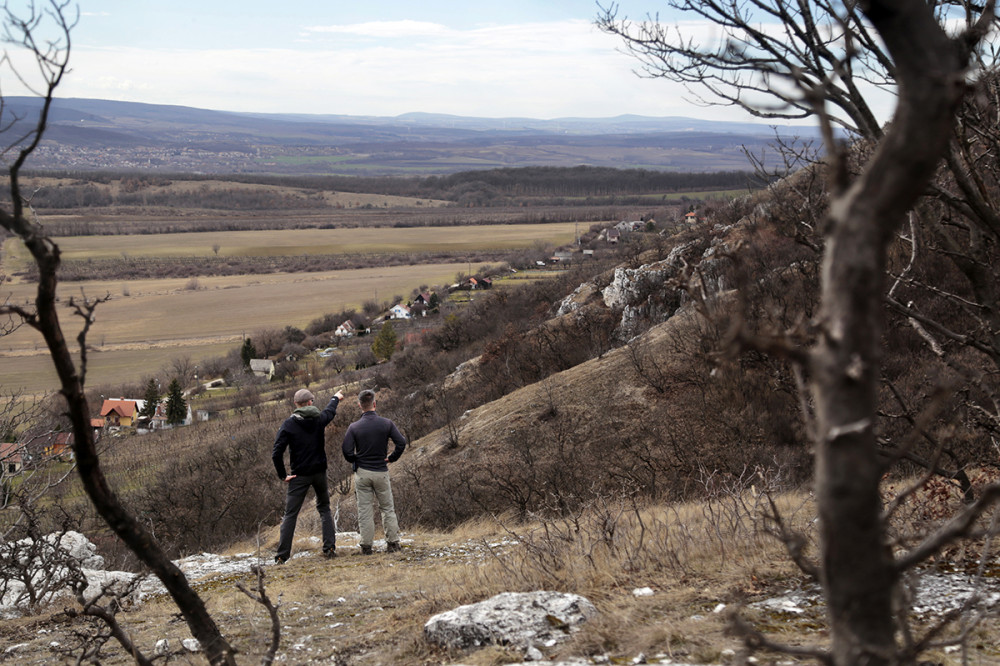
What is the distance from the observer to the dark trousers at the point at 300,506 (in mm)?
7883

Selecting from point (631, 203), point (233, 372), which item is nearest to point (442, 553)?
point (233, 372)

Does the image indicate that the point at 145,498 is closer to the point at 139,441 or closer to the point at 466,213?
the point at 139,441

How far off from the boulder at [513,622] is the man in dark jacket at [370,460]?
373 centimetres

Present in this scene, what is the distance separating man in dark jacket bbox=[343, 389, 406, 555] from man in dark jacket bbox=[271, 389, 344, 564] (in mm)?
315

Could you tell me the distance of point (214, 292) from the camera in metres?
73.4

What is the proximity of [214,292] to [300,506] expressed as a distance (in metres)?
Result: 71.2

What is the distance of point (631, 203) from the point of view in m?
145

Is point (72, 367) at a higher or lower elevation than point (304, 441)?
higher

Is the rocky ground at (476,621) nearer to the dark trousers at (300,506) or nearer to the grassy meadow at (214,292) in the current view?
the dark trousers at (300,506)

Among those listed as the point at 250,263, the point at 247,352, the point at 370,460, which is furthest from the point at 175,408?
the point at 250,263

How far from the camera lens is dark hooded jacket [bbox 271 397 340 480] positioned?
25.3 feet

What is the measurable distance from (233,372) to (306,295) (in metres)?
26.6

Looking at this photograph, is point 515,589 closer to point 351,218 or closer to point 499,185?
point 351,218

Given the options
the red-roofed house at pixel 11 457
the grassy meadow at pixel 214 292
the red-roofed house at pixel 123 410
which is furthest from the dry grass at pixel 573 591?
the red-roofed house at pixel 123 410
